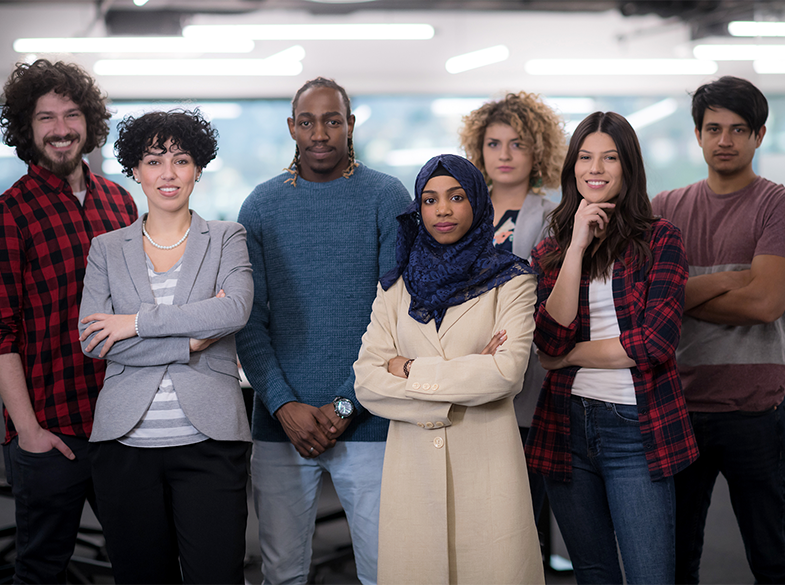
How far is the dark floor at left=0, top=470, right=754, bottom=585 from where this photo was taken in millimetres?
3000

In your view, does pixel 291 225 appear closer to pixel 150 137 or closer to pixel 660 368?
pixel 150 137

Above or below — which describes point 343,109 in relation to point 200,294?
above

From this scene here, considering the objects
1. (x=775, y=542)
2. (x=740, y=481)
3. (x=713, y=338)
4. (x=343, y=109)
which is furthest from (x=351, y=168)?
(x=775, y=542)

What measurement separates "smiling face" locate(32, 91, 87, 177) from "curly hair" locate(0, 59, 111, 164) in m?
0.02

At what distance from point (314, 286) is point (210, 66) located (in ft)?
13.9

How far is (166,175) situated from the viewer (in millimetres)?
1927

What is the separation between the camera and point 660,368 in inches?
70.6

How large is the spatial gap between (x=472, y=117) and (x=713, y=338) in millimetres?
1324

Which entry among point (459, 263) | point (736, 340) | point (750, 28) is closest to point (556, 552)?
point (736, 340)

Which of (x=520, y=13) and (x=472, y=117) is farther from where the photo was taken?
(x=520, y=13)

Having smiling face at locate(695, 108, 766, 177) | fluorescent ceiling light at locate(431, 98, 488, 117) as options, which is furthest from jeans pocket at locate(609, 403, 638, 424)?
fluorescent ceiling light at locate(431, 98, 488, 117)

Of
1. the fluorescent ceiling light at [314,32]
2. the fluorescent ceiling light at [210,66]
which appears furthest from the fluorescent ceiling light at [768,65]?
the fluorescent ceiling light at [210,66]

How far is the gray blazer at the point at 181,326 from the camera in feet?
5.91

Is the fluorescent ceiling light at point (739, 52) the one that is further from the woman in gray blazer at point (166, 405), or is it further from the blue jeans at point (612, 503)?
the woman in gray blazer at point (166, 405)
